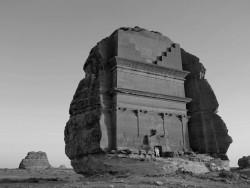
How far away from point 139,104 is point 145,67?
2.69m

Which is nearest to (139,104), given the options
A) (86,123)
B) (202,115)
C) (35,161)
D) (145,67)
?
(145,67)

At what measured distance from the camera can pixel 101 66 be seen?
19.4 meters

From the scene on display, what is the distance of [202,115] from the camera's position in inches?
859

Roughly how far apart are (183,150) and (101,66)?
25.9ft

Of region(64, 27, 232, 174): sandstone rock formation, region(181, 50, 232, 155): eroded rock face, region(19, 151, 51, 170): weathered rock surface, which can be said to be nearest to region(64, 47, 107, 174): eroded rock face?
region(64, 27, 232, 174): sandstone rock formation

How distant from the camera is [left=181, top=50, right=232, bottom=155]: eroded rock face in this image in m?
21.2

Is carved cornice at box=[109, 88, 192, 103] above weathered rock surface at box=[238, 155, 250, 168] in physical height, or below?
above

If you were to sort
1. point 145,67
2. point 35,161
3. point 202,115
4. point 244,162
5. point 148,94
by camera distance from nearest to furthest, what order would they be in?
point 148,94, point 145,67, point 202,115, point 244,162, point 35,161

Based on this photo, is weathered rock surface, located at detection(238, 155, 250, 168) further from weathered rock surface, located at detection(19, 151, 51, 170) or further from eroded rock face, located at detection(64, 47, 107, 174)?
weathered rock surface, located at detection(19, 151, 51, 170)

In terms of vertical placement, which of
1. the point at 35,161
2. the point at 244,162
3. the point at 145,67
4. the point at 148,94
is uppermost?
the point at 145,67

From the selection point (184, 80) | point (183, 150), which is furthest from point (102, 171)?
point (184, 80)

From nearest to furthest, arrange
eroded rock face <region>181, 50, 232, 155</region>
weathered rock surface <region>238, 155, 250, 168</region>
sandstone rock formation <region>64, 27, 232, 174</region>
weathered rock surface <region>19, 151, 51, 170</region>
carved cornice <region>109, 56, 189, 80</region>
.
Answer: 1. sandstone rock formation <region>64, 27, 232, 174</region>
2. carved cornice <region>109, 56, 189, 80</region>
3. eroded rock face <region>181, 50, 232, 155</region>
4. weathered rock surface <region>238, 155, 250, 168</region>
5. weathered rock surface <region>19, 151, 51, 170</region>

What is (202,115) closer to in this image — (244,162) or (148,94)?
(148,94)

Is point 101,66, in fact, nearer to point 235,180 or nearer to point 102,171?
point 102,171
